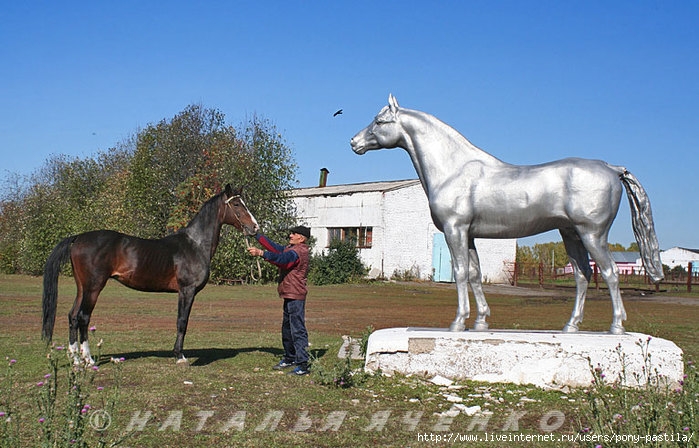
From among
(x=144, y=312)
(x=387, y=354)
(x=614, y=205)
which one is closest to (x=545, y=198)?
(x=614, y=205)

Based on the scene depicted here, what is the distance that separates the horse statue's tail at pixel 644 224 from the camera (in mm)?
8328

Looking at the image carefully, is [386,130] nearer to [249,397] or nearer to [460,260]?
[460,260]

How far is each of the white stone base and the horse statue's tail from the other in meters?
0.94

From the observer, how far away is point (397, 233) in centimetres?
3753

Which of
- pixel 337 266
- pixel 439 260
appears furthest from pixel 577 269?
pixel 439 260

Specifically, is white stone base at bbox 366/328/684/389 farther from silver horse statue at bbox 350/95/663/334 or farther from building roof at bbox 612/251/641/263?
building roof at bbox 612/251/641/263

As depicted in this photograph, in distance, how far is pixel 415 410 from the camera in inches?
263

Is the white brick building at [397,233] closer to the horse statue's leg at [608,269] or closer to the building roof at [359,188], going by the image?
the building roof at [359,188]

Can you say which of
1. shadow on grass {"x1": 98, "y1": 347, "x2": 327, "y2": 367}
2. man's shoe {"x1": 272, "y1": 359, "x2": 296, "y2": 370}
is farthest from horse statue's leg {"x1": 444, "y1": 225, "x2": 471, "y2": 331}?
man's shoe {"x1": 272, "y1": 359, "x2": 296, "y2": 370}

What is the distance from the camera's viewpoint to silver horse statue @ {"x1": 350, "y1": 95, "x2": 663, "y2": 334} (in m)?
8.13

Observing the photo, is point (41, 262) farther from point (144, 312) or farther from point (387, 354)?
point (387, 354)

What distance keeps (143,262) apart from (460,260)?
415 cm

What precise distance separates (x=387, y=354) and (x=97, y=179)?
46.7 m

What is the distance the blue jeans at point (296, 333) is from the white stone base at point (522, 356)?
2.88 feet
